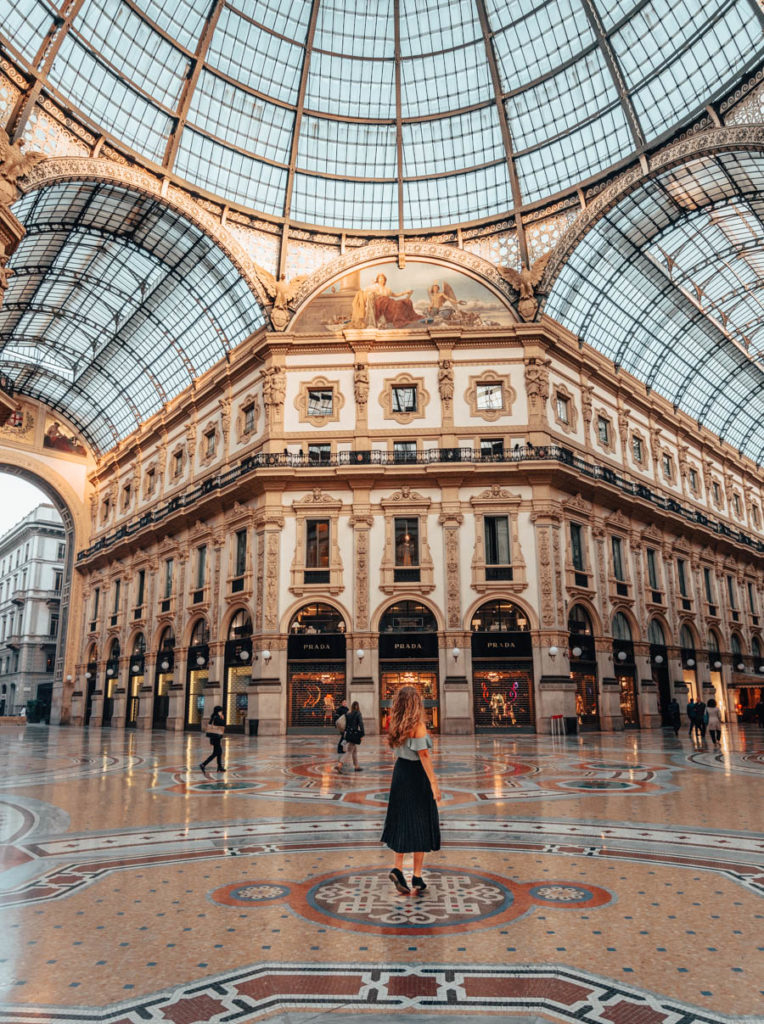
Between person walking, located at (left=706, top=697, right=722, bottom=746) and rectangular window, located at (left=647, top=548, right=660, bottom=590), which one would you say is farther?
rectangular window, located at (left=647, top=548, right=660, bottom=590)

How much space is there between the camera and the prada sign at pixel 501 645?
32.1 m

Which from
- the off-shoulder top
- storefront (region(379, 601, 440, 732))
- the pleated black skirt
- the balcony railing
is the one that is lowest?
the pleated black skirt

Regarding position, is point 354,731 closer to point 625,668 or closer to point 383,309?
point 625,668

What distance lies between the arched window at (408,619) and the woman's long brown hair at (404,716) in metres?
25.9

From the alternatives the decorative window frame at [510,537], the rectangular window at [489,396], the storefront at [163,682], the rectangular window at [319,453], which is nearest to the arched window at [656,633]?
the decorative window frame at [510,537]

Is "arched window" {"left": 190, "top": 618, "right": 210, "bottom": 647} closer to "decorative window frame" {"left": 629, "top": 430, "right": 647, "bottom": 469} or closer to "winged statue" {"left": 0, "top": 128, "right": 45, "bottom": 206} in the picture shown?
"winged statue" {"left": 0, "top": 128, "right": 45, "bottom": 206}

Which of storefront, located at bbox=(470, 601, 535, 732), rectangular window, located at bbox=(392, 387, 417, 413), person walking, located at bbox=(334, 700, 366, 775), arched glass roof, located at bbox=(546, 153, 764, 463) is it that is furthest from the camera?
arched glass roof, located at bbox=(546, 153, 764, 463)

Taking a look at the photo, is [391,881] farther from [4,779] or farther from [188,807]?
[4,779]

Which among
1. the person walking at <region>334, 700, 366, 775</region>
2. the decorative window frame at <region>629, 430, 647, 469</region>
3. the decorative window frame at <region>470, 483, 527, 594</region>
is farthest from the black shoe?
the decorative window frame at <region>629, 430, 647, 469</region>

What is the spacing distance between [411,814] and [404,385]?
30.4m

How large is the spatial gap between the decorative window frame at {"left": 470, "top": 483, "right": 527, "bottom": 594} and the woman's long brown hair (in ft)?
85.3

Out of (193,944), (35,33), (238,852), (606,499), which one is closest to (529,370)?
(606,499)

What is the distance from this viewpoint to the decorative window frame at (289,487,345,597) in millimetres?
33156

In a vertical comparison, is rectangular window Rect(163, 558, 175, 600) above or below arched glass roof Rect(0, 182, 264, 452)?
below
